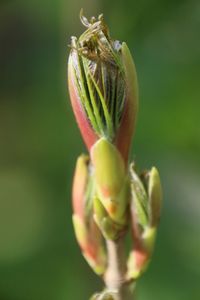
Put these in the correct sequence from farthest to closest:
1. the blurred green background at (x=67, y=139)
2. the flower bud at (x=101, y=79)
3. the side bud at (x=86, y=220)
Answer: the blurred green background at (x=67, y=139) < the side bud at (x=86, y=220) < the flower bud at (x=101, y=79)

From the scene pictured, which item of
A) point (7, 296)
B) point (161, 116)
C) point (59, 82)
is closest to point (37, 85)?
point (59, 82)

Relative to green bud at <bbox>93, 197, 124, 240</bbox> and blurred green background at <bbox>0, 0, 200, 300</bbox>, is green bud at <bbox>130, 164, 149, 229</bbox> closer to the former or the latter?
green bud at <bbox>93, 197, 124, 240</bbox>

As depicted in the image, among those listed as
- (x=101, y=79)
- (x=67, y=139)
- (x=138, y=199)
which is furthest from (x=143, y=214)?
(x=67, y=139)

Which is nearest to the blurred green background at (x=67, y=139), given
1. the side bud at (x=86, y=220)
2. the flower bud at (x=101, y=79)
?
the side bud at (x=86, y=220)

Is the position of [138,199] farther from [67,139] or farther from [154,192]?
[67,139]

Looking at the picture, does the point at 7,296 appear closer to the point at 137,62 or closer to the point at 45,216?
the point at 45,216

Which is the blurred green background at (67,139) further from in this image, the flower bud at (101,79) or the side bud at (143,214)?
the flower bud at (101,79)
